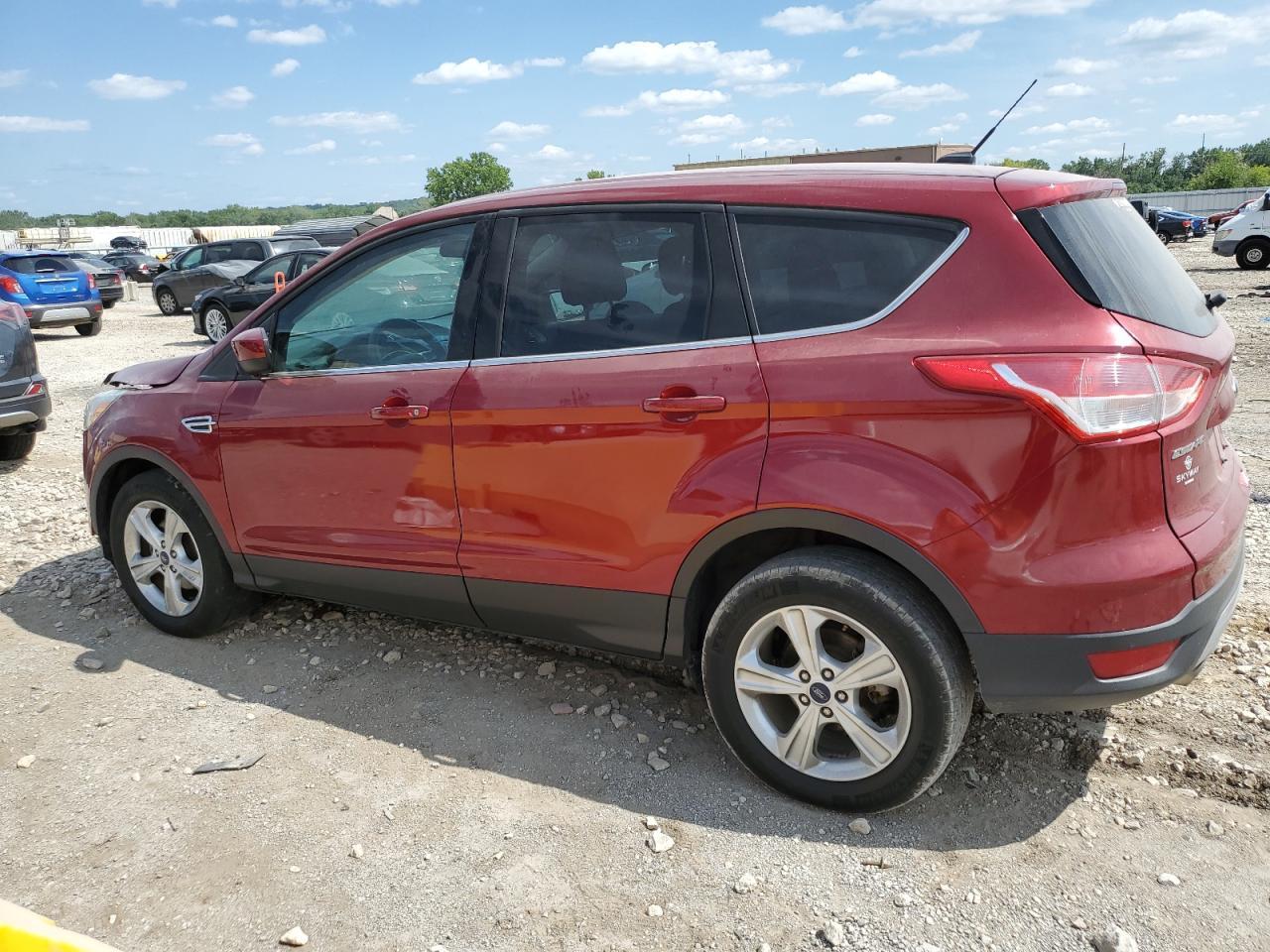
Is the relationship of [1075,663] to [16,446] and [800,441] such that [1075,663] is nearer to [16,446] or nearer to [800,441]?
[800,441]

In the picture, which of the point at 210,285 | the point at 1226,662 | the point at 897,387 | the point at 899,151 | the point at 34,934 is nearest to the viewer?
the point at 34,934

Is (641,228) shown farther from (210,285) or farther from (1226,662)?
(210,285)

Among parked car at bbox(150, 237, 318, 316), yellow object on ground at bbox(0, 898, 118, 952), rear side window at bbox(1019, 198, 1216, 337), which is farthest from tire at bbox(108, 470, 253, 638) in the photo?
parked car at bbox(150, 237, 318, 316)

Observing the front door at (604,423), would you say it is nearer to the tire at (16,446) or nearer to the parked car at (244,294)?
the tire at (16,446)

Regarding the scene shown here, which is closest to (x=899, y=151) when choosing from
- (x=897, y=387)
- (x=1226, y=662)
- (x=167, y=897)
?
(x=1226, y=662)

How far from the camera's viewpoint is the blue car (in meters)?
16.6

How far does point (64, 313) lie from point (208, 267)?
14.2 feet

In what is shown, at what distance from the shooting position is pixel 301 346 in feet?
12.8

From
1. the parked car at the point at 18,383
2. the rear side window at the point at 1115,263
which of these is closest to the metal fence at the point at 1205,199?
the parked car at the point at 18,383

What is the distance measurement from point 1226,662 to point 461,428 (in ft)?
9.83

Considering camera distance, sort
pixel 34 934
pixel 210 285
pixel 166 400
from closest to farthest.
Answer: pixel 34 934 < pixel 166 400 < pixel 210 285

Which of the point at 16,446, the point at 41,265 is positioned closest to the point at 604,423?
the point at 16,446

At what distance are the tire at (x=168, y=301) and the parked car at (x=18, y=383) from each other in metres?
14.6

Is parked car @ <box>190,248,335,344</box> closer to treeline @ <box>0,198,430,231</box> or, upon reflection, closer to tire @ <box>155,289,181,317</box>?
tire @ <box>155,289,181,317</box>
